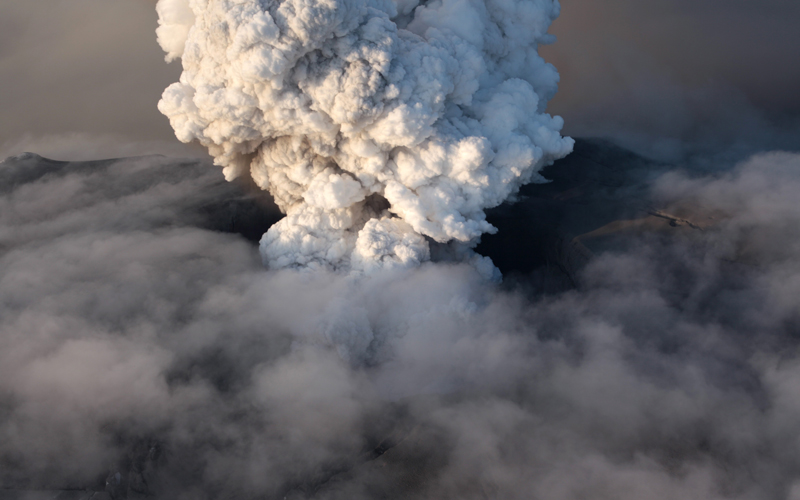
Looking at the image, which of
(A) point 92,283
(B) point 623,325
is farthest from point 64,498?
(B) point 623,325

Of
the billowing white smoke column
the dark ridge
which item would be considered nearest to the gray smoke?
the dark ridge

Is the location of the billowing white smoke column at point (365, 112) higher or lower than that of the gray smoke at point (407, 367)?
higher

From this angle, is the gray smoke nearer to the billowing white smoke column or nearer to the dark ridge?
→ the dark ridge

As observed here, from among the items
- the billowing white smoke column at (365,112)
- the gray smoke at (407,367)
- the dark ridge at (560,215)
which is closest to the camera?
the gray smoke at (407,367)

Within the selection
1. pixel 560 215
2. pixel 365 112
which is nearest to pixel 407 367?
pixel 365 112

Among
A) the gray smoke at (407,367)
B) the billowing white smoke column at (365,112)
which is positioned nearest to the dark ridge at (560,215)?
the gray smoke at (407,367)

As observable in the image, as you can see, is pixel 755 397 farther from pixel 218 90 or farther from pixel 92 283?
pixel 92 283

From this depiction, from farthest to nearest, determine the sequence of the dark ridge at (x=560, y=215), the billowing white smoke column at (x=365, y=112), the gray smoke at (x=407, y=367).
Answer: the dark ridge at (x=560, y=215) → the billowing white smoke column at (x=365, y=112) → the gray smoke at (x=407, y=367)

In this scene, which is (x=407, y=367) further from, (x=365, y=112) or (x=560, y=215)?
(x=560, y=215)

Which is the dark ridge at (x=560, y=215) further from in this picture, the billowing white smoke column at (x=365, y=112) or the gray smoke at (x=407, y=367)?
the billowing white smoke column at (x=365, y=112)
